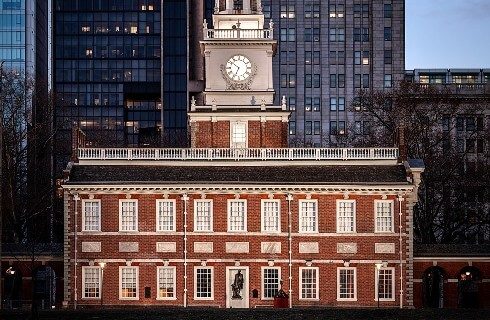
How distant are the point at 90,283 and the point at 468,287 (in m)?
22.4

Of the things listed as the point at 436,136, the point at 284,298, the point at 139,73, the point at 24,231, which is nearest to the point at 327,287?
the point at 284,298

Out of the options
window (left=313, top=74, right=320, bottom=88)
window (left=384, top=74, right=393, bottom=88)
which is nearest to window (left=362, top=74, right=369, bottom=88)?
window (left=384, top=74, right=393, bottom=88)

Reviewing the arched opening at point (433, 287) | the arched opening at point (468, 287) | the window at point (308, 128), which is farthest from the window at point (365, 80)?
the arched opening at point (468, 287)

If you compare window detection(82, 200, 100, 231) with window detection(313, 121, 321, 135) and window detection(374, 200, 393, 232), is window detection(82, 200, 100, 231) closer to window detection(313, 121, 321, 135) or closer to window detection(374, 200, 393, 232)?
window detection(374, 200, 393, 232)

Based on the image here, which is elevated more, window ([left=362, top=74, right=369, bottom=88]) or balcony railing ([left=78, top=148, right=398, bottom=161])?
window ([left=362, top=74, right=369, bottom=88])

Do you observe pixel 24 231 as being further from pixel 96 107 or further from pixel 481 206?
pixel 96 107

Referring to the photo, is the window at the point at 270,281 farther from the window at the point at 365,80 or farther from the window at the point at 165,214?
the window at the point at 365,80

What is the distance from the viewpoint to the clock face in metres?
73.4

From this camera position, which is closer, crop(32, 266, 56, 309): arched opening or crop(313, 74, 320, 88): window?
crop(32, 266, 56, 309): arched opening

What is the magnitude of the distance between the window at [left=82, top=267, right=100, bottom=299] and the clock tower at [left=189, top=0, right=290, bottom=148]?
11613 millimetres

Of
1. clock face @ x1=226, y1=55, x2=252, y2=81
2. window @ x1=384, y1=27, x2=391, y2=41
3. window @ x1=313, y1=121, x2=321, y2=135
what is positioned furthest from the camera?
window @ x1=313, y1=121, x2=321, y2=135

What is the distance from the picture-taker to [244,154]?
223 feet

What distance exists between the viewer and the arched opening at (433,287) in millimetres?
Result: 66625

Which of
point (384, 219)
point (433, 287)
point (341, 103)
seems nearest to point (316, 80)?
point (341, 103)
